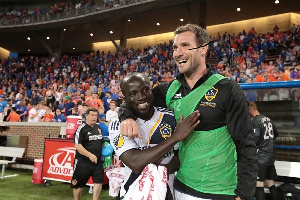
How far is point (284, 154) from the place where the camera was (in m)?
5.65

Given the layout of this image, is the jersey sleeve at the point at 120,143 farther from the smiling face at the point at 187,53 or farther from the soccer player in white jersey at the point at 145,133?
the smiling face at the point at 187,53

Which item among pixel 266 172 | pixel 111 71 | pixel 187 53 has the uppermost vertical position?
pixel 111 71

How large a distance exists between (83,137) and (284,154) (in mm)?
3858

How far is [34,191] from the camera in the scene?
27.6 feet

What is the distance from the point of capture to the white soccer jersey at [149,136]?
2.18 m

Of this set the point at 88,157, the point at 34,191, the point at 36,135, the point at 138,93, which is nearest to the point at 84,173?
Result: the point at 88,157

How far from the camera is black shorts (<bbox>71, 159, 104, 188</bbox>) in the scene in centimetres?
645

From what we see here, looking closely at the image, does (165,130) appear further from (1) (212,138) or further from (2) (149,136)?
(1) (212,138)

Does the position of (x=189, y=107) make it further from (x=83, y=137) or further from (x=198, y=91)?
(x=83, y=137)

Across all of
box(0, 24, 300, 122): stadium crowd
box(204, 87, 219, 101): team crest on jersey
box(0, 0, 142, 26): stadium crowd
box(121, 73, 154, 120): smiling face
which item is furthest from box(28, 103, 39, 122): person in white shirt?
box(204, 87, 219, 101): team crest on jersey

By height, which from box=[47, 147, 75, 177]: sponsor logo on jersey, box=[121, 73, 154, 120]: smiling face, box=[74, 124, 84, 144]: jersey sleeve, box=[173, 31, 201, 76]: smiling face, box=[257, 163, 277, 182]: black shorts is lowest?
box=[47, 147, 75, 177]: sponsor logo on jersey

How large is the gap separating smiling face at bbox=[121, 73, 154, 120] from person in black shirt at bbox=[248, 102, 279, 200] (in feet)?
12.0

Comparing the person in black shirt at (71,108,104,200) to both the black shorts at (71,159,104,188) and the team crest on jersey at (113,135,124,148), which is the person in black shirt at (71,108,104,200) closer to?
the black shorts at (71,159,104,188)

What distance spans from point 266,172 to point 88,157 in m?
3.38
